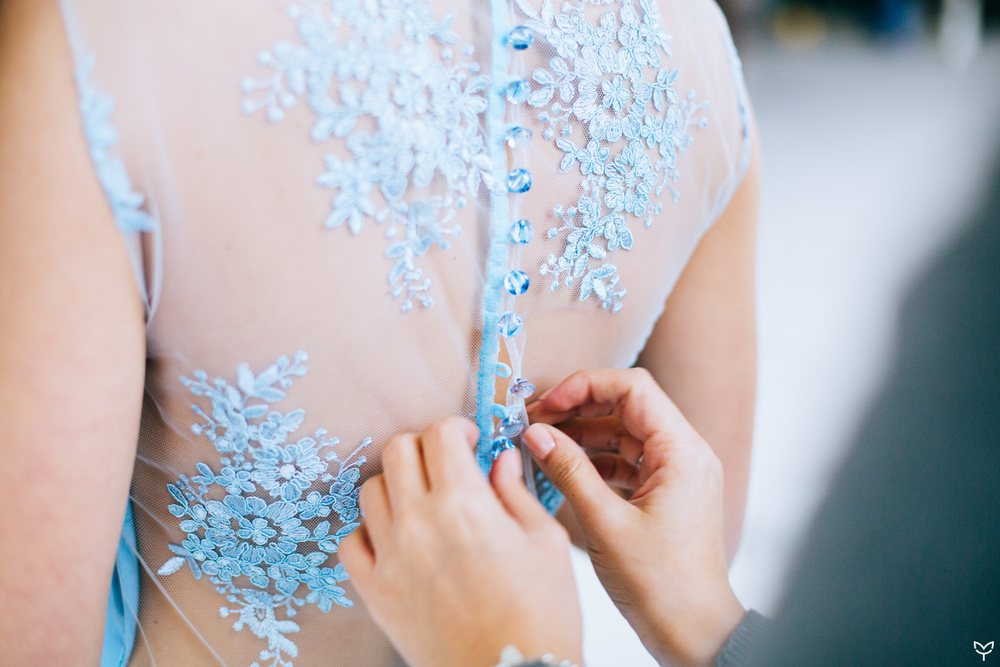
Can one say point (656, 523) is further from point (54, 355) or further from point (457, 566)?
point (54, 355)

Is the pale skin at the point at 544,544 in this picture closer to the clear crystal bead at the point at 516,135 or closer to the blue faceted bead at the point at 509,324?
the blue faceted bead at the point at 509,324

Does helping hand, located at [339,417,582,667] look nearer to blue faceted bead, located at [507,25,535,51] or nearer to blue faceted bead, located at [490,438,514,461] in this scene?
blue faceted bead, located at [490,438,514,461]

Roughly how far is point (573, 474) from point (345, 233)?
1.13 ft

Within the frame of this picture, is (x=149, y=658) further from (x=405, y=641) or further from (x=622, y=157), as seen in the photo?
(x=622, y=157)

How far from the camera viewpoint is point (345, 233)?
559 mm

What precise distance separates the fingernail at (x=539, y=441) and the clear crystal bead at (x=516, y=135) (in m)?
0.30

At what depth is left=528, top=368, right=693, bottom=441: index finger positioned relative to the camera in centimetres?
75

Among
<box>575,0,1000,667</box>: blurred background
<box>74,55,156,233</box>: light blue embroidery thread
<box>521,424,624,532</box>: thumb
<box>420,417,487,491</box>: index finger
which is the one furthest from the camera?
<box>575,0,1000,667</box>: blurred background

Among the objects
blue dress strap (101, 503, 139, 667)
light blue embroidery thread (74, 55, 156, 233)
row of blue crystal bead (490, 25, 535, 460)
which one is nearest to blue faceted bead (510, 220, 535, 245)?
row of blue crystal bead (490, 25, 535, 460)

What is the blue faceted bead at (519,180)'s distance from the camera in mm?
606

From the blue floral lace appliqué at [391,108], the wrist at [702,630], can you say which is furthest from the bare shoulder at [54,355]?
the wrist at [702,630]

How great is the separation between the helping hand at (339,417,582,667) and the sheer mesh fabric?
0.10 metres

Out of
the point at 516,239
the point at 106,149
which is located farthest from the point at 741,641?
the point at 106,149

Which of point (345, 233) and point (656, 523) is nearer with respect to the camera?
point (345, 233)
